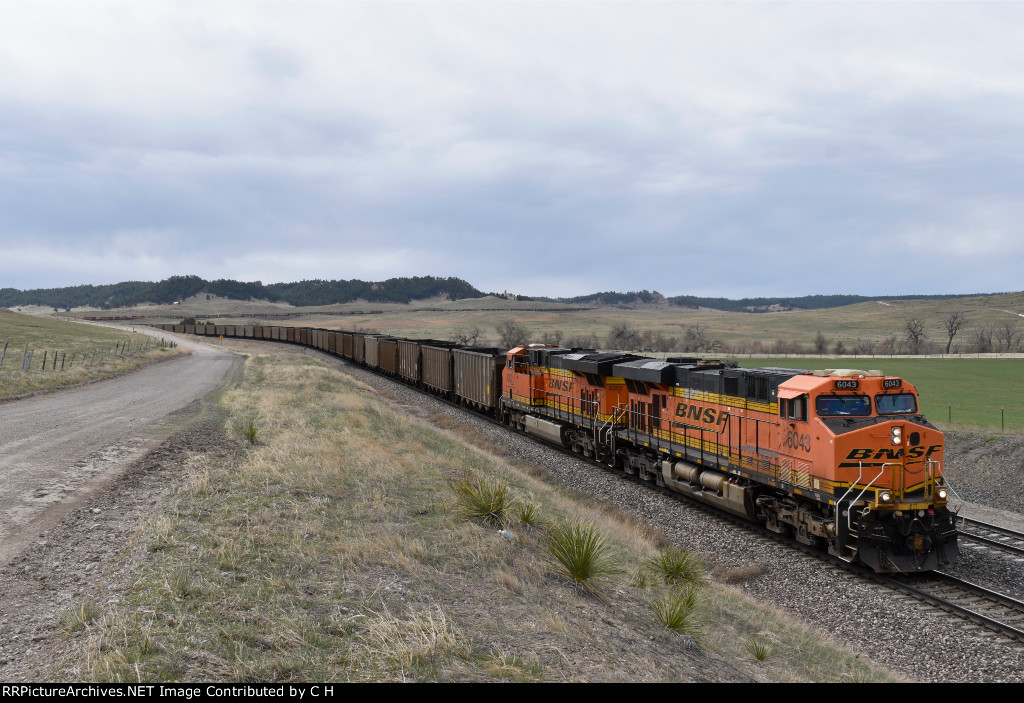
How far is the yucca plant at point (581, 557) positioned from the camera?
996cm

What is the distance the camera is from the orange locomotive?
44.2 ft

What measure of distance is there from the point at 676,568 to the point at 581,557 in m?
3.17

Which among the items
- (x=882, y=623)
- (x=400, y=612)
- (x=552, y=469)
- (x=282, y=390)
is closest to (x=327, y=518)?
(x=400, y=612)

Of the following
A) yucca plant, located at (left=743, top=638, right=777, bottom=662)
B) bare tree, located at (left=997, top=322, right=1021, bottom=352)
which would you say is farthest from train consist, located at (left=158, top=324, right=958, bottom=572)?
bare tree, located at (left=997, top=322, right=1021, bottom=352)

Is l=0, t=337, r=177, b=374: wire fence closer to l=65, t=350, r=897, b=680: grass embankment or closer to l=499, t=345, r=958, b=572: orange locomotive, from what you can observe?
l=65, t=350, r=897, b=680: grass embankment

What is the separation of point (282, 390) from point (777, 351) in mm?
73832

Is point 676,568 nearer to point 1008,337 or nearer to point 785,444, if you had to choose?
point 785,444

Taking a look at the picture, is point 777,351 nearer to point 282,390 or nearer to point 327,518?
point 282,390

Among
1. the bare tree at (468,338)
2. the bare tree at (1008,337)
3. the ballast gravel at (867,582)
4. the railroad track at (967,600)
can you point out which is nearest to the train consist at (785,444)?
the railroad track at (967,600)

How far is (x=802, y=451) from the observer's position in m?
14.7

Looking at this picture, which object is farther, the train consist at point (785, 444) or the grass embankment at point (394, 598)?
the train consist at point (785, 444)

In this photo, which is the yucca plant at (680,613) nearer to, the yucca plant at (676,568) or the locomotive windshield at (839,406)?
the yucca plant at (676,568)

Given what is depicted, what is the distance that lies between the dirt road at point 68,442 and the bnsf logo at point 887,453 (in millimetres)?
14583

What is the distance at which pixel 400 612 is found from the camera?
25.0 ft
